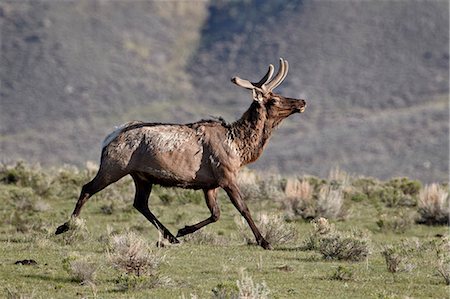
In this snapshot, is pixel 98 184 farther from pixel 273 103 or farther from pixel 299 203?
pixel 299 203

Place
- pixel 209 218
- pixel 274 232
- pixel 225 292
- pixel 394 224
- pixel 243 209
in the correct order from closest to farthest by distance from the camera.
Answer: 1. pixel 225 292
2. pixel 243 209
3. pixel 209 218
4. pixel 274 232
5. pixel 394 224

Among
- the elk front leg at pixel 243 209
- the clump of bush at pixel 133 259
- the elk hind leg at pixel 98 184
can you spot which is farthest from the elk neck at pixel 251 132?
the clump of bush at pixel 133 259

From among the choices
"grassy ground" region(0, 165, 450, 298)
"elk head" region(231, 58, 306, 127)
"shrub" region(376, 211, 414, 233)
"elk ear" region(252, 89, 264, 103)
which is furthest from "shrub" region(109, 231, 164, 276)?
"shrub" region(376, 211, 414, 233)

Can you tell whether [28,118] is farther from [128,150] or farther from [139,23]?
[128,150]

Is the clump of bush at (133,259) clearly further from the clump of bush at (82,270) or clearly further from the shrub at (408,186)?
the shrub at (408,186)

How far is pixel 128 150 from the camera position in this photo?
596 inches

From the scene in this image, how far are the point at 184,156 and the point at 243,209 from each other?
47.9 inches

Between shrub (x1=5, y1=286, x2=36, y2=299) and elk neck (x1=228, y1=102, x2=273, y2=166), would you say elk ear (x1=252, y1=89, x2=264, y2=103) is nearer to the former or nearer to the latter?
elk neck (x1=228, y1=102, x2=273, y2=166)

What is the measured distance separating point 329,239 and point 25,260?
14.4 feet

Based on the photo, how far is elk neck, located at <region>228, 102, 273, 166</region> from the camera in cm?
1576

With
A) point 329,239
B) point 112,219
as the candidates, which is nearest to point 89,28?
point 112,219

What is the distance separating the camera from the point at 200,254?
1472 cm

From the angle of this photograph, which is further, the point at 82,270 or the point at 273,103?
the point at 273,103

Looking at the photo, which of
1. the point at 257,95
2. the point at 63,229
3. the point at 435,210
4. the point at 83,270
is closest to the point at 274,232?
the point at 257,95
